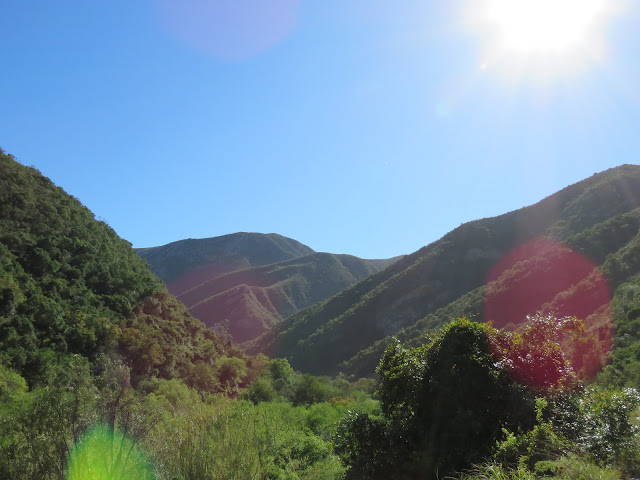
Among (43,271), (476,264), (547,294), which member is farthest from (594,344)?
(43,271)

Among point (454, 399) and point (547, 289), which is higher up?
point (454, 399)

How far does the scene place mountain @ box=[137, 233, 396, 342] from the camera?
9919cm

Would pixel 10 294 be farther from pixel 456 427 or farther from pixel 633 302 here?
pixel 633 302

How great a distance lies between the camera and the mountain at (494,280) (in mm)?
42438

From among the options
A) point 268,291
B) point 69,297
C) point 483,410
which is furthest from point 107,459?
point 268,291

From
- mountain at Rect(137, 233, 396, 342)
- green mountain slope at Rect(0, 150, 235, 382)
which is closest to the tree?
green mountain slope at Rect(0, 150, 235, 382)

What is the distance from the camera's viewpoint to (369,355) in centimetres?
5738

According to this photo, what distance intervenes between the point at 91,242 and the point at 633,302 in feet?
159

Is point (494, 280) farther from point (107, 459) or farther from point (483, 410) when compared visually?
point (107, 459)

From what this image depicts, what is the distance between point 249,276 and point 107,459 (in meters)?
117

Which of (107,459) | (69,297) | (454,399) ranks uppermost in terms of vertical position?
(69,297)

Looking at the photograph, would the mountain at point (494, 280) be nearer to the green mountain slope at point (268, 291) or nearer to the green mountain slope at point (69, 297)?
the green mountain slope at point (268, 291)

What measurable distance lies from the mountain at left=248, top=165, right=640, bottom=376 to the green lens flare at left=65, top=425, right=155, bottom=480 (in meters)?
36.6

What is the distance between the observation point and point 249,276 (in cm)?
12256
